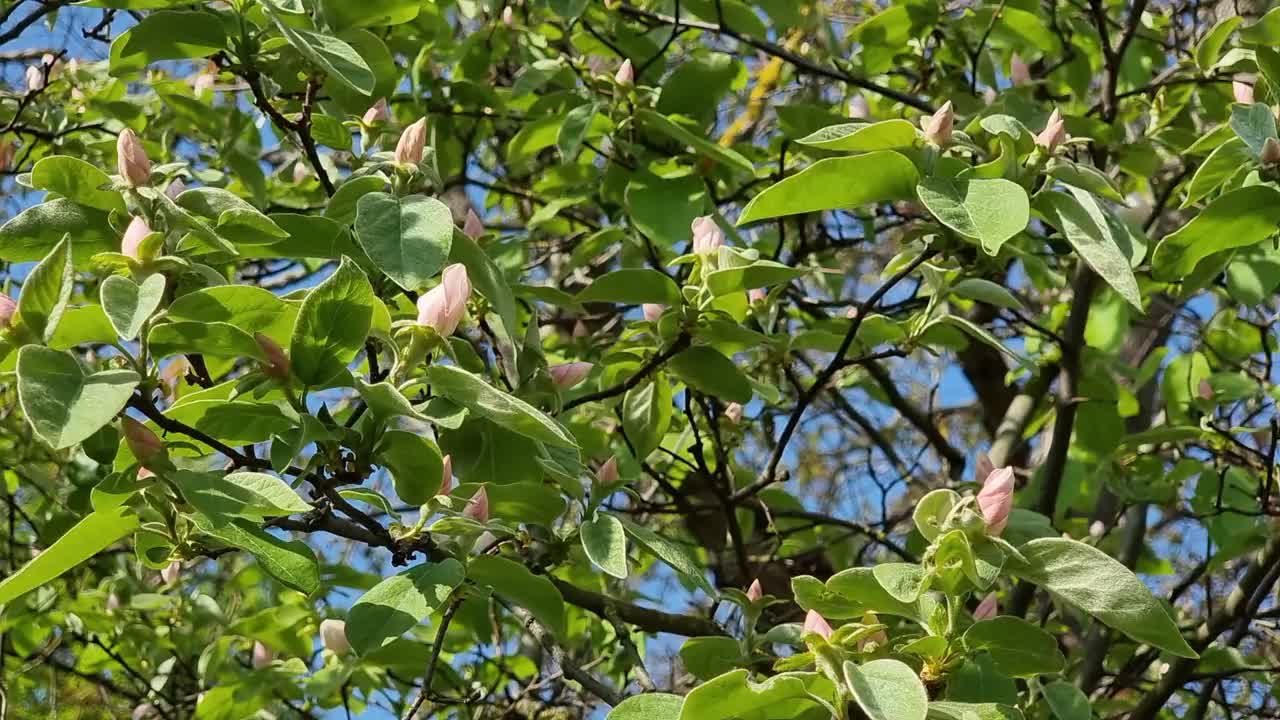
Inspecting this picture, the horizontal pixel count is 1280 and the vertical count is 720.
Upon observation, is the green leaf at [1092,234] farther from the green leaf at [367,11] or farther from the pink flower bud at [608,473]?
the green leaf at [367,11]

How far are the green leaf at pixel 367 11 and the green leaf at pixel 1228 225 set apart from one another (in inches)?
35.5

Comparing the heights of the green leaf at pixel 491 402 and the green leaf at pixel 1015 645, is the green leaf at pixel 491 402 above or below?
above

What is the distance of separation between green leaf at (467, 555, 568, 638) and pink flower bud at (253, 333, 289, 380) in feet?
0.96

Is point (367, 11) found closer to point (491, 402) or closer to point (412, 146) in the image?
point (412, 146)

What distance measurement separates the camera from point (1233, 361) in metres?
2.83

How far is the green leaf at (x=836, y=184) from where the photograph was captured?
1323 mm

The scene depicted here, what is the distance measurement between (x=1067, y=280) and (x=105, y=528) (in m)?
2.13

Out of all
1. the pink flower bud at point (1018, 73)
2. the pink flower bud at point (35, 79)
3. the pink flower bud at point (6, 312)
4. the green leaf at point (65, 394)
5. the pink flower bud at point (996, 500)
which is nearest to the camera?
the green leaf at point (65, 394)

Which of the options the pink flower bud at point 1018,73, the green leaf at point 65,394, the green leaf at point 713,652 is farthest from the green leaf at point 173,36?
the pink flower bud at point 1018,73

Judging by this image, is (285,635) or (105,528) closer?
(105,528)

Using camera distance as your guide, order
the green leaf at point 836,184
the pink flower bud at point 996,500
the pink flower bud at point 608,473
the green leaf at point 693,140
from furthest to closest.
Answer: the green leaf at point 693,140 → the pink flower bud at point 608,473 → the green leaf at point 836,184 → the pink flower bud at point 996,500

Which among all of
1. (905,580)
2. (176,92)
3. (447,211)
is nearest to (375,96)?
(176,92)

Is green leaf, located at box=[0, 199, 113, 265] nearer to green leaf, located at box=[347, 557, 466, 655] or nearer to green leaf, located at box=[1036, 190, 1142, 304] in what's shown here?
green leaf, located at box=[347, 557, 466, 655]

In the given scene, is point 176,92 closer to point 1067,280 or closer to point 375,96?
point 375,96
